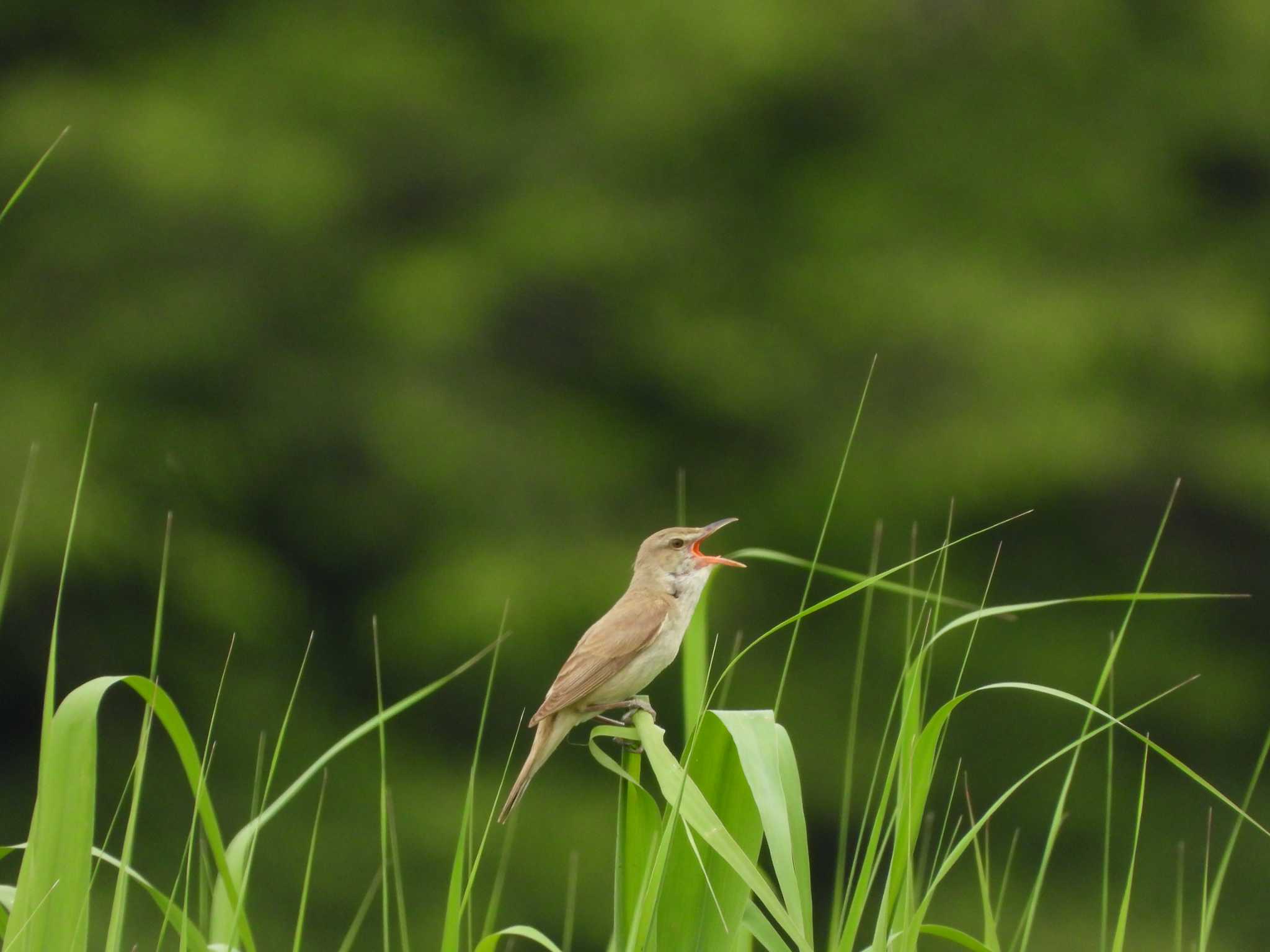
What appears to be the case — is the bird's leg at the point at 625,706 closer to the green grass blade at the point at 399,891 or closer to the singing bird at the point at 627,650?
the singing bird at the point at 627,650

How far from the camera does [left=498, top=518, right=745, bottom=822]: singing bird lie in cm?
339

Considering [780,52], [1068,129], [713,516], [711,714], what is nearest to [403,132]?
[780,52]

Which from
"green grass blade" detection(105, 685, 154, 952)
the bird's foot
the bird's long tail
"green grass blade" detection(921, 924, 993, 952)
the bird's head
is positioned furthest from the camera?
the bird's head

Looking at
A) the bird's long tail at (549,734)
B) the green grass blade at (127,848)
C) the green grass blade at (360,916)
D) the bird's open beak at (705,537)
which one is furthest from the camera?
the bird's open beak at (705,537)

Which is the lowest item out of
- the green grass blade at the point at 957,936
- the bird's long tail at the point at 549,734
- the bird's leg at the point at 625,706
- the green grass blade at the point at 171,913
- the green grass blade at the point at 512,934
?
the bird's long tail at the point at 549,734

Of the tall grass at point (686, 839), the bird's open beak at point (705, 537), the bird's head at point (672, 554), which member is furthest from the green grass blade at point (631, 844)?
the bird's head at point (672, 554)

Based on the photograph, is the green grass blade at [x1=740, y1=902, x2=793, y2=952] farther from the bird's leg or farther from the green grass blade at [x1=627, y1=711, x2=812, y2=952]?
the bird's leg

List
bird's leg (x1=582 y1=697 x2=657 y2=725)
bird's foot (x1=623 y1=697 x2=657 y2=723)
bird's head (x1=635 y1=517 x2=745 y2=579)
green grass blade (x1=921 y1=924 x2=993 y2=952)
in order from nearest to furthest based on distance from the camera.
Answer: green grass blade (x1=921 y1=924 x2=993 y2=952) → bird's foot (x1=623 y1=697 x2=657 y2=723) → bird's leg (x1=582 y1=697 x2=657 y2=725) → bird's head (x1=635 y1=517 x2=745 y2=579)

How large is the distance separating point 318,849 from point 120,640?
67.6 inches

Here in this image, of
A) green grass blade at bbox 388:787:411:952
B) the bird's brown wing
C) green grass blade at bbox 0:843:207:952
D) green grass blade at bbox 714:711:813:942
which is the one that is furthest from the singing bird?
green grass blade at bbox 0:843:207:952

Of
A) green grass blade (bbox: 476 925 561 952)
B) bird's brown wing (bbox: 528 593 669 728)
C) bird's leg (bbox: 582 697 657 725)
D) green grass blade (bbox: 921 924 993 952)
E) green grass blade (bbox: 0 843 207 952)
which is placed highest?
green grass blade (bbox: 0 843 207 952)

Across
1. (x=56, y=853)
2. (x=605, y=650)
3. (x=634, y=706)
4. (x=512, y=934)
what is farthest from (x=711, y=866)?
(x=605, y=650)

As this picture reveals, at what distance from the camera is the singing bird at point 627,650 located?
3391 mm

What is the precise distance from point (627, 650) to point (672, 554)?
47cm
